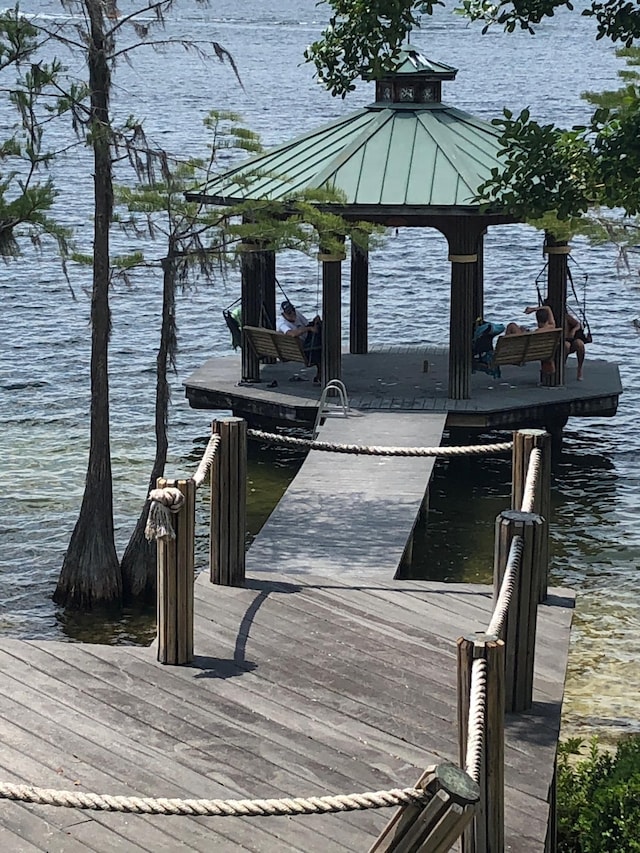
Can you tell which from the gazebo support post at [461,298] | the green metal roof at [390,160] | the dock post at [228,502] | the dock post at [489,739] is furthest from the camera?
the gazebo support post at [461,298]

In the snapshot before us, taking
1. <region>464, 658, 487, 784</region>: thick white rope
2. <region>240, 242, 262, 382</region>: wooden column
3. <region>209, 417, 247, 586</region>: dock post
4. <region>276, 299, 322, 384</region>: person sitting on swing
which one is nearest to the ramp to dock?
<region>209, 417, 247, 586</region>: dock post

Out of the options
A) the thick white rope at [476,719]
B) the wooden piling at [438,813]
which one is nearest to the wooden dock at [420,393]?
the thick white rope at [476,719]

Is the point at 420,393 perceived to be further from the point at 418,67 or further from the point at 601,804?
the point at 601,804

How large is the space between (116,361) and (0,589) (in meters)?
12.2

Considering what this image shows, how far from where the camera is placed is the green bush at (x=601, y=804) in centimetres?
803

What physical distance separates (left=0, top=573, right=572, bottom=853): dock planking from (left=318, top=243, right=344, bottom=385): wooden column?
8.75 metres

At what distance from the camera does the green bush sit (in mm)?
8031

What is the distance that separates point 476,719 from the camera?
19.4ft

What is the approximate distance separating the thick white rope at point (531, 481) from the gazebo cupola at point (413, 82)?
33.8ft

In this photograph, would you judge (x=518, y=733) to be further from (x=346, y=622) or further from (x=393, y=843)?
(x=393, y=843)

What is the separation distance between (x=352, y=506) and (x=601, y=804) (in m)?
5.39

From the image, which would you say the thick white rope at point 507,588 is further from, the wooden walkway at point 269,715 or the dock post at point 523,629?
the wooden walkway at point 269,715

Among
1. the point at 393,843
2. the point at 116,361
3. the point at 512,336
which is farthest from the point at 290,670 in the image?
the point at 116,361

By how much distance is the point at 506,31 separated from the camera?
12.5 m
